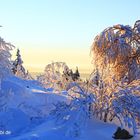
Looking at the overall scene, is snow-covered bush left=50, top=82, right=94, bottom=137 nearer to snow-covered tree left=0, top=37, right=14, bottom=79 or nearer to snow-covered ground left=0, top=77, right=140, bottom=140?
snow-covered ground left=0, top=77, right=140, bottom=140

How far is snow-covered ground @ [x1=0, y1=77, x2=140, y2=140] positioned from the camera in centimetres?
1584

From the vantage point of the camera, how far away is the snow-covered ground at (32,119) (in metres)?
15.8

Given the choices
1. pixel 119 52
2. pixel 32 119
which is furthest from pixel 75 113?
pixel 119 52

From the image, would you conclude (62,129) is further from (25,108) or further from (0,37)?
(0,37)

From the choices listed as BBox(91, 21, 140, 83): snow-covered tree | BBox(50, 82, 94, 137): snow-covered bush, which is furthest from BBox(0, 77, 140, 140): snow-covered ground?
BBox(91, 21, 140, 83): snow-covered tree

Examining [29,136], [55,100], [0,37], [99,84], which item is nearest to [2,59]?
[0,37]

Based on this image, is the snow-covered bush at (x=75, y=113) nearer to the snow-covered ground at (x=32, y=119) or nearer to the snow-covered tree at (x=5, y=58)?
the snow-covered ground at (x=32, y=119)

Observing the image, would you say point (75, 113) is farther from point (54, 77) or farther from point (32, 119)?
point (54, 77)

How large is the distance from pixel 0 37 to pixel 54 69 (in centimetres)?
561

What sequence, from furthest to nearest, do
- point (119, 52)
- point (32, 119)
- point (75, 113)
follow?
point (119, 52)
point (32, 119)
point (75, 113)

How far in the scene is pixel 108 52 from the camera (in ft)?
72.2

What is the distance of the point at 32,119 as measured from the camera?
19.5 metres

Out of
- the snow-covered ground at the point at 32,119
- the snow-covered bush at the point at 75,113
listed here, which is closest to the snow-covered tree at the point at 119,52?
the snow-covered ground at the point at 32,119

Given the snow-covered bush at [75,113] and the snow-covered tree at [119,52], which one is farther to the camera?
the snow-covered tree at [119,52]
